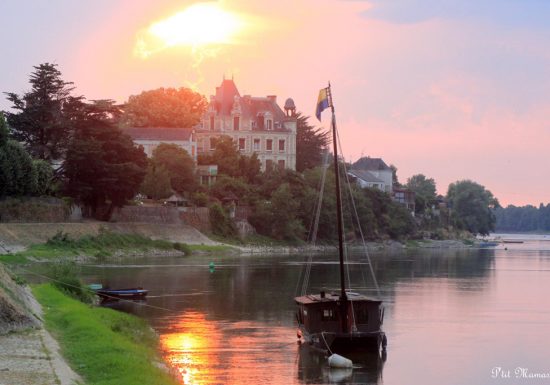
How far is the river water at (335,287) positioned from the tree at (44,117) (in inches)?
790

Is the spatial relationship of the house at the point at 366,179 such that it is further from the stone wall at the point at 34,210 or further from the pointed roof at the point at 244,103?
the stone wall at the point at 34,210

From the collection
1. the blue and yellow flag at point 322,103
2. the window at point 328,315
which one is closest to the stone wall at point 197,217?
the blue and yellow flag at point 322,103

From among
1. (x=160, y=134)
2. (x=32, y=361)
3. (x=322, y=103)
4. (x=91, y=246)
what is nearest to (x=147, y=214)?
(x=91, y=246)

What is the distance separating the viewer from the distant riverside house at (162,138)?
131 metres

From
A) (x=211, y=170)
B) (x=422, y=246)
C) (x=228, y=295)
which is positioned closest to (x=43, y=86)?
(x=211, y=170)

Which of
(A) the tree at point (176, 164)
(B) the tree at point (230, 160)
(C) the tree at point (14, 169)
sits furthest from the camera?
(B) the tree at point (230, 160)

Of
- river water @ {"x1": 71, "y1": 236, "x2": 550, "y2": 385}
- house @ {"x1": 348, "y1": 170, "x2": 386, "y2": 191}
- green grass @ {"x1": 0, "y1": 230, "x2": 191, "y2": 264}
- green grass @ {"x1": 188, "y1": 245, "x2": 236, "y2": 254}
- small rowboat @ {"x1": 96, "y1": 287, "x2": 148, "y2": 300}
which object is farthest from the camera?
house @ {"x1": 348, "y1": 170, "x2": 386, "y2": 191}

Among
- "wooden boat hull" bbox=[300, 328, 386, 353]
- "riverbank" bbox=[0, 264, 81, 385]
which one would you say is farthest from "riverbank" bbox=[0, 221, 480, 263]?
"riverbank" bbox=[0, 264, 81, 385]

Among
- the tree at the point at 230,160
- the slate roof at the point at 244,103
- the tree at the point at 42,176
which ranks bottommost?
the tree at the point at 42,176

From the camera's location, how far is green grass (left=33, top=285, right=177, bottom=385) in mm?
26797

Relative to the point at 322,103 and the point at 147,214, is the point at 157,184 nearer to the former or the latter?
the point at 147,214

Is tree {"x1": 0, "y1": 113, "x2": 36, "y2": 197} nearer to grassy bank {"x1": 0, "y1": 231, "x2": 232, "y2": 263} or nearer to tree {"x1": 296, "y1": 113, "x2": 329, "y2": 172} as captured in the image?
grassy bank {"x1": 0, "y1": 231, "x2": 232, "y2": 263}

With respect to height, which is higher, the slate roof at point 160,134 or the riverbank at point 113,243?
the slate roof at point 160,134

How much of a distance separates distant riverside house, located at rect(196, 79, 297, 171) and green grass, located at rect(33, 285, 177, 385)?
332 ft
